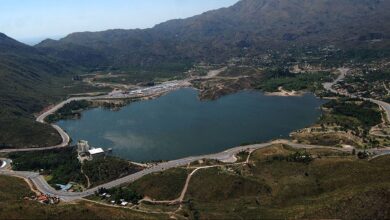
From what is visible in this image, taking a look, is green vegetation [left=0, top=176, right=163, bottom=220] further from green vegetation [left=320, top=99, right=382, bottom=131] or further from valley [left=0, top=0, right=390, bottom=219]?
green vegetation [left=320, top=99, right=382, bottom=131]

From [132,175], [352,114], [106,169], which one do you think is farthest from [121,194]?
[352,114]

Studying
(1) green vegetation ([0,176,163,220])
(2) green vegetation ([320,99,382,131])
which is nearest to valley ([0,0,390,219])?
(1) green vegetation ([0,176,163,220])

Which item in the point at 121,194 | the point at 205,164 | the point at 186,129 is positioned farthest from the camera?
the point at 186,129

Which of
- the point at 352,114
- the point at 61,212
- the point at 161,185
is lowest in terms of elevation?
the point at 161,185

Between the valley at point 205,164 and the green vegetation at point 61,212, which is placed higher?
the green vegetation at point 61,212

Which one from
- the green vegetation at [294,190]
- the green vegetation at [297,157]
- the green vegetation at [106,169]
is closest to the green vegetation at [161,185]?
the green vegetation at [294,190]

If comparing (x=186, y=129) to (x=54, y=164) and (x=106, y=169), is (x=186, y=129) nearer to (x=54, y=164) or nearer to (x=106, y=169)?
(x=54, y=164)

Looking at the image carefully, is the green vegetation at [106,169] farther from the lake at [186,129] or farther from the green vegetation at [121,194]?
the lake at [186,129]

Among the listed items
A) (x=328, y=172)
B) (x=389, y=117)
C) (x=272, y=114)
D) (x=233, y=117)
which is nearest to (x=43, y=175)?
(x=328, y=172)
